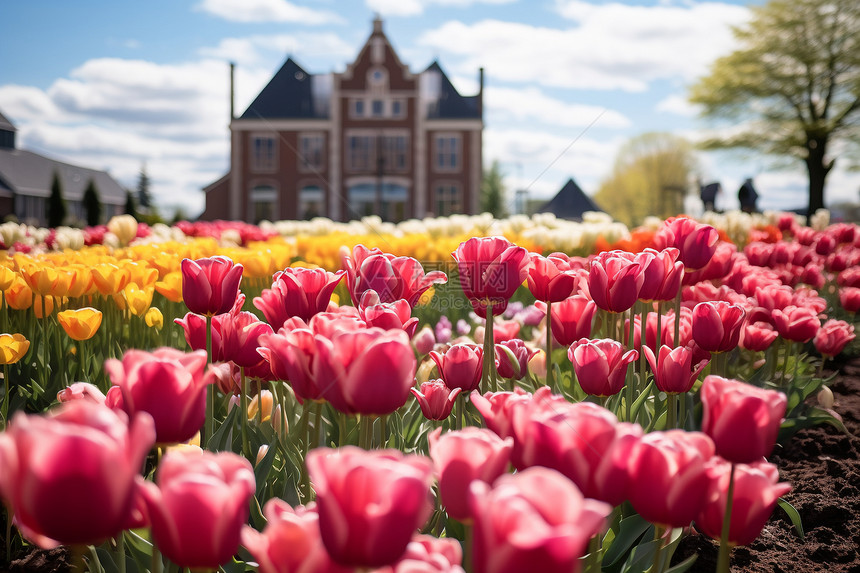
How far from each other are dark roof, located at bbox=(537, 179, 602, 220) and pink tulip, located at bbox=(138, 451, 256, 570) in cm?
3877

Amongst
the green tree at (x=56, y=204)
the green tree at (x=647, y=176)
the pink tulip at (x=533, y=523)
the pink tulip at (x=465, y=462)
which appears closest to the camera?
the pink tulip at (x=533, y=523)

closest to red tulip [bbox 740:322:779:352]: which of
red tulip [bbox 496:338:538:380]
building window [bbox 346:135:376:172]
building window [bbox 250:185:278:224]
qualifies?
red tulip [bbox 496:338:538:380]

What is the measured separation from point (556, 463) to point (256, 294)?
12.5 feet

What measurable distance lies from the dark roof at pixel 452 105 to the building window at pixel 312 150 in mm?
6198

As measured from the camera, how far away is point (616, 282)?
5.94 feet

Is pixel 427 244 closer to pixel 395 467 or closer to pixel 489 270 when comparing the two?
pixel 489 270

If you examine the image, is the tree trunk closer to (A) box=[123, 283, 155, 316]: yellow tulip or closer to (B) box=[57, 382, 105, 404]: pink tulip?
(A) box=[123, 283, 155, 316]: yellow tulip

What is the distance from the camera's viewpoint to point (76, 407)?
72cm

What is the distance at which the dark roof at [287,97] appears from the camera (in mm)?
38219

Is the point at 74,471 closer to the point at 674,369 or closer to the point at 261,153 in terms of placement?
the point at 674,369

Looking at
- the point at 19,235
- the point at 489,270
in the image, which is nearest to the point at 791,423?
the point at 489,270

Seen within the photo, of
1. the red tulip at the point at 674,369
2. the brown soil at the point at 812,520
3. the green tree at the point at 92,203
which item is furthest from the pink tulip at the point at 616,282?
the green tree at the point at 92,203

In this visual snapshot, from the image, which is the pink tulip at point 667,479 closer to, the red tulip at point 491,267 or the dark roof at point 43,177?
the red tulip at point 491,267

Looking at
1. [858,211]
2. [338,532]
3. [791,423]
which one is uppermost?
[858,211]
